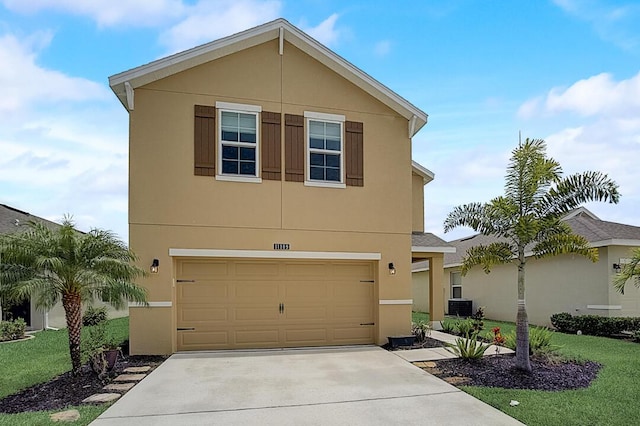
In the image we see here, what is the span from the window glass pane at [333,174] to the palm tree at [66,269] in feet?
17.8

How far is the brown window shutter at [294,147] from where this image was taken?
1131 cm

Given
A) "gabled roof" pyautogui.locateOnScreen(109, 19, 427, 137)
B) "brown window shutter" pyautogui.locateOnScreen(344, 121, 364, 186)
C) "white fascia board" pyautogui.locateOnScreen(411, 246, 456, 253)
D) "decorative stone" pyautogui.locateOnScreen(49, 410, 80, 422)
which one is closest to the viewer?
"decorative stone" pyautogui.locateOnScreen(49, 410, 80, 422)

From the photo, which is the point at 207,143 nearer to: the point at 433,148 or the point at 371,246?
the point at 371,246

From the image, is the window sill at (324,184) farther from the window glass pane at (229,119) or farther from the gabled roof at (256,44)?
the gabled roof at (256,44)

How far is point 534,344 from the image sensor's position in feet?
31.5

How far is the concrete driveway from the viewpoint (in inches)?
235

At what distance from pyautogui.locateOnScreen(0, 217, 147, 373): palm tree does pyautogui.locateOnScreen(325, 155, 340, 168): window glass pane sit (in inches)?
220

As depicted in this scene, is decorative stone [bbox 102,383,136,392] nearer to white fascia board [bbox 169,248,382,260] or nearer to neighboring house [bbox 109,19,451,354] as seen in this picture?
neighboring house [bbox 109,19,451,354]

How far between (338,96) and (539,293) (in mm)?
11396

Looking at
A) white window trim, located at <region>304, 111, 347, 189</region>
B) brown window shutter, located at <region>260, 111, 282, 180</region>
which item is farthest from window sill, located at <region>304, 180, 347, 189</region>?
brown window shutter, located at <region>260, 111, 282, 180</region>

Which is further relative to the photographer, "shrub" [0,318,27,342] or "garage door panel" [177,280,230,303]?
"shrub" [0,318,27,342]

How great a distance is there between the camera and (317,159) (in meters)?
11.7

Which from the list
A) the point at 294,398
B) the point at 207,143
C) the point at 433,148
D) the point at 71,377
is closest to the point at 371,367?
the point at 294,398

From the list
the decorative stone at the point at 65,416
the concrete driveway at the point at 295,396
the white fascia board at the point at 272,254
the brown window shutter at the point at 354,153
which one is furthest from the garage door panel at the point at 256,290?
the decorative stone at the point at 65,416
